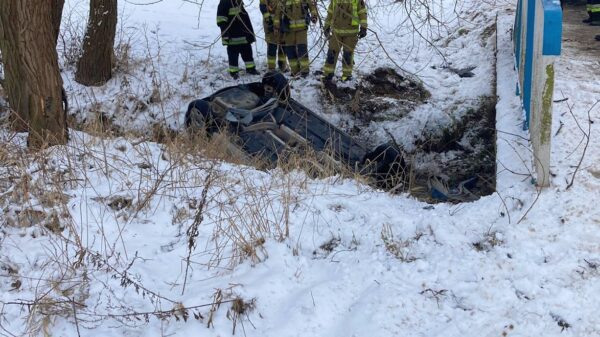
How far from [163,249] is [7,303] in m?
0.83

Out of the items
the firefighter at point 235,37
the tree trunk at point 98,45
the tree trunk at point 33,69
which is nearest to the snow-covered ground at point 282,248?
the tree trunk at point 33,69

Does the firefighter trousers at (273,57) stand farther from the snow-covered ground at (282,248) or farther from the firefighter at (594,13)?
the snow-covered ground at (282,248)

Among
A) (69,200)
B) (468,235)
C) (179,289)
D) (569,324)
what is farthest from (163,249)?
(569,324)

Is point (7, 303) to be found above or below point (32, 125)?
below

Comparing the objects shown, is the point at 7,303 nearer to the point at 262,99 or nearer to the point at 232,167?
the point at 232,167

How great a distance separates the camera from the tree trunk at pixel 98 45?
7934 millimetres

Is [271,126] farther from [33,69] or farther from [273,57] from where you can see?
[273,57]

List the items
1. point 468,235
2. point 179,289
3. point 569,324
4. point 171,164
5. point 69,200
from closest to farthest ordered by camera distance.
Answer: point 569,324 < point 179,289 < point 468,235 < point 69,200 < point 171,164

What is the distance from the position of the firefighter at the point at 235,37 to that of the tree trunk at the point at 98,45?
4.70ft

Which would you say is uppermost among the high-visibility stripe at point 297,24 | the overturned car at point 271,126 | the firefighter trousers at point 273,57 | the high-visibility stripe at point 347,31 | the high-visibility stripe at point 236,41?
the high-visibility stripe at point 297,24

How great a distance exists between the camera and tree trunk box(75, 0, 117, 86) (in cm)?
793

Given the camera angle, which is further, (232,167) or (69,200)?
(232,167)

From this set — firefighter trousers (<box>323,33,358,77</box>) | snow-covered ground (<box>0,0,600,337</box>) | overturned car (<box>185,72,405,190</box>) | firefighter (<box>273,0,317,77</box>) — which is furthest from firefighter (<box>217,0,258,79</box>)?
snow-covered ground (<box>0,0,600,337</box>)

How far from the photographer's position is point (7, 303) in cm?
276
